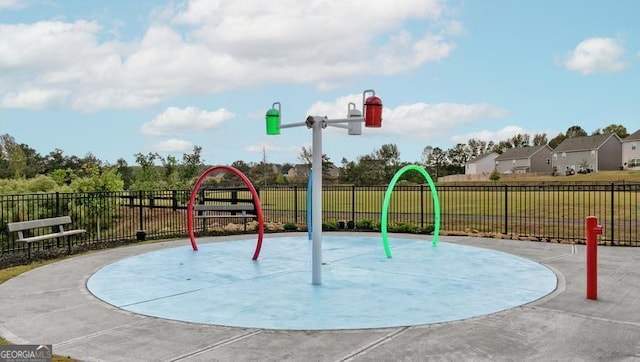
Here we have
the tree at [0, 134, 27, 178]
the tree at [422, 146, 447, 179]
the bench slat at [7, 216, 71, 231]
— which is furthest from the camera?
the tree at [422, 146, 447, 179]

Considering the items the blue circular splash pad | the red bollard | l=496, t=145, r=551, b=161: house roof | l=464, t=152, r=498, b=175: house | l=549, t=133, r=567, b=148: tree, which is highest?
l=549, t=133, r=567, b=148: tree

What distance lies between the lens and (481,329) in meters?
5.53

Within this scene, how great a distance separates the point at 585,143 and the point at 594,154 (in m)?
3.82

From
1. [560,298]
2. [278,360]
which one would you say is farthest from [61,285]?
[560,298]

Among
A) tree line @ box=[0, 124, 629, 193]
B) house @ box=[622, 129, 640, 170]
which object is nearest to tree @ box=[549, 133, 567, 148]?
tree line @ box=[0, 124, 629, 193]

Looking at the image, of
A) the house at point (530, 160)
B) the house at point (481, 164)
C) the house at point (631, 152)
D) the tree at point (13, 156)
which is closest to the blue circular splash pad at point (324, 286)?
the tree at point (13, 156)

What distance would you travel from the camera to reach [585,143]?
79.4 m

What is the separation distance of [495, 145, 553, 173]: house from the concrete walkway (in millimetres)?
85621

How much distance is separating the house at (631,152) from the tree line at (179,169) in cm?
685

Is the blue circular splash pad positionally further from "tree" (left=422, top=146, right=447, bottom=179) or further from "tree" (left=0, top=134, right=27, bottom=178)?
"tree" (left=422, top=146, right=447, bottom=179)

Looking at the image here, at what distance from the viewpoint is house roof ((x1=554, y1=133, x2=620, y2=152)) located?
76.6 m

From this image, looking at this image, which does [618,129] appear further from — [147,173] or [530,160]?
[147,173]

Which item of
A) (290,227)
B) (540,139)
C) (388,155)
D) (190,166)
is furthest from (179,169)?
(540,139)

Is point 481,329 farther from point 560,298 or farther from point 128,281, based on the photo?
point 128,281
